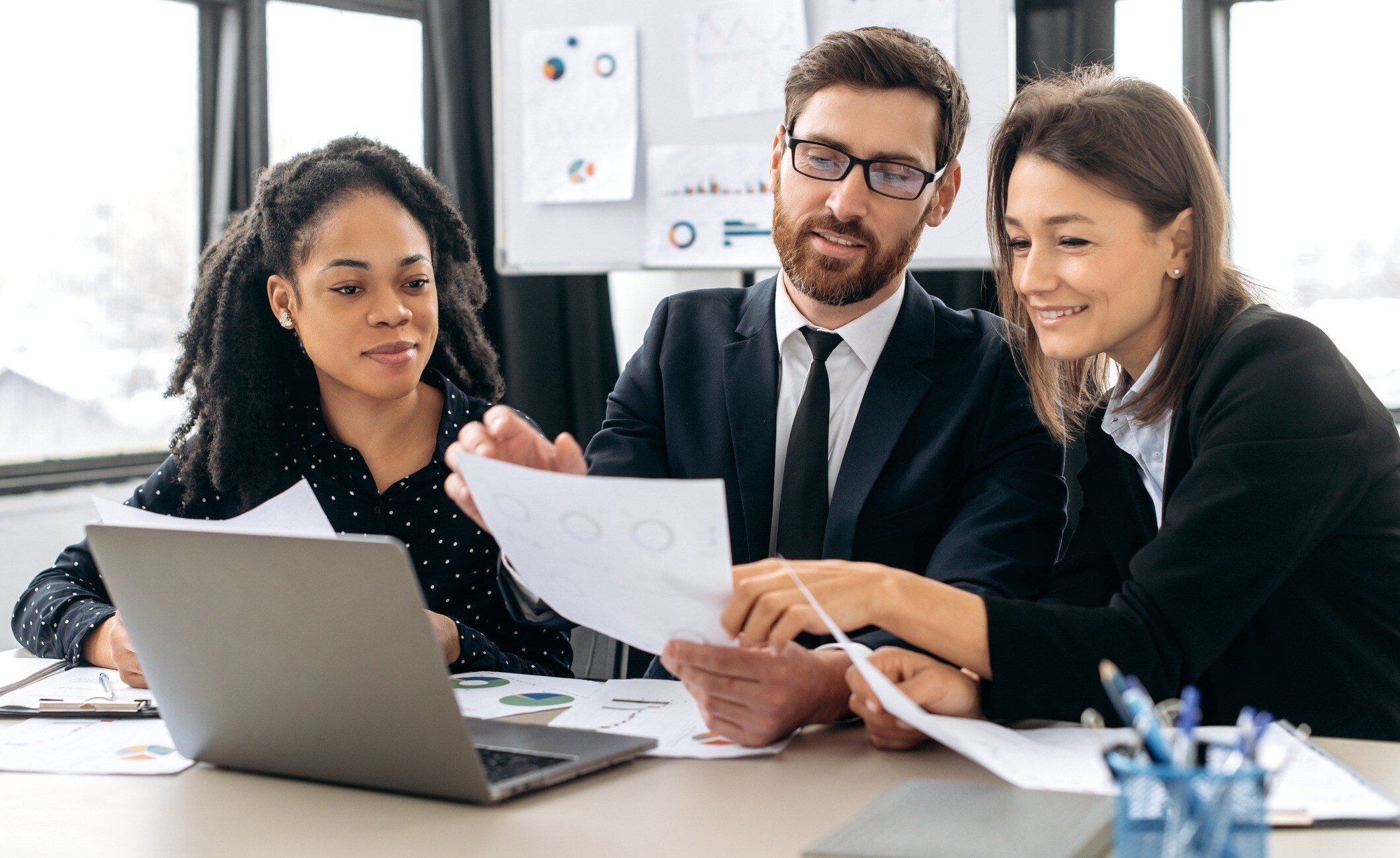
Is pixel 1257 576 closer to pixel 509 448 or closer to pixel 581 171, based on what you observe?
pixel 509 448

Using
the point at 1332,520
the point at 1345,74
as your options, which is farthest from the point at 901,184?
the point at 1345,74

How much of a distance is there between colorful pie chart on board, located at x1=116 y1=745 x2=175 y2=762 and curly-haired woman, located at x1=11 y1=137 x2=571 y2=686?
0.56m

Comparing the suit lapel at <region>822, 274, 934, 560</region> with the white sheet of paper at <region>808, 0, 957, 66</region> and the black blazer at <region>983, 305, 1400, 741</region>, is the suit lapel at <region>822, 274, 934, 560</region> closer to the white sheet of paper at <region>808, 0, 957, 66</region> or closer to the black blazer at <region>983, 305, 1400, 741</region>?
the black blazer at <region>983, 305, 1400, 741</region>

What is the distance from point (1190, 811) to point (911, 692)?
532mm

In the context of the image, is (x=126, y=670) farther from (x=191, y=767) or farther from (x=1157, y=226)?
Answer: (x=1157, y=226)

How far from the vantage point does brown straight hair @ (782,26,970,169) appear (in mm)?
1720

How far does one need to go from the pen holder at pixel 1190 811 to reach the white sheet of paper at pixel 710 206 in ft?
6.95

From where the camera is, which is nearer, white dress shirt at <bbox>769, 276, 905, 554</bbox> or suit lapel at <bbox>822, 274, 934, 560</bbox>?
suit lapel at <bbox>822, 274, 934, 560</bbox>

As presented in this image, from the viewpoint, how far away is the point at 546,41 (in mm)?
2783

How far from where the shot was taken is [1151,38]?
10.2 feet

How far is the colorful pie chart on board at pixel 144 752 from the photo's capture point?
1.13 metres

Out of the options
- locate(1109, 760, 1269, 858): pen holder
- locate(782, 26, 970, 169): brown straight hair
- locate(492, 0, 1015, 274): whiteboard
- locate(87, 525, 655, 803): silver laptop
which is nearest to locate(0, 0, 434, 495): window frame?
locate(492, 0, 1015, 274): whiteboard

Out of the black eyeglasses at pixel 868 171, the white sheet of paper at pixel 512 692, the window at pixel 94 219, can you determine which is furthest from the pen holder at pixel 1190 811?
the window at pixel 94 219

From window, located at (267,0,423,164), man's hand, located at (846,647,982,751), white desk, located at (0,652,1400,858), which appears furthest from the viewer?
window, located at (267,0,423,164)
